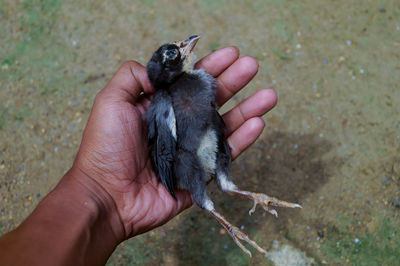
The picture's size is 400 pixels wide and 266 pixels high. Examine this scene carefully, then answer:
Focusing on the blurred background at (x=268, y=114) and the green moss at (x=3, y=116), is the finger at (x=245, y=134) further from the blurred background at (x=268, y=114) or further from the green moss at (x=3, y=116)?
the green moss at (x=3, y=116)

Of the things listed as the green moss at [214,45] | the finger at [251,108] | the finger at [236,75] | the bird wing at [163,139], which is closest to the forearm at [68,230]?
the bird wing at [163,139]

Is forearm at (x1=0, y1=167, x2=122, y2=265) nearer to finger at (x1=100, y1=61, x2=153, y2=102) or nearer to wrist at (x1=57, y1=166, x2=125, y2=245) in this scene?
wrist at (x1=57, y1=166, x2=125, y2=245)

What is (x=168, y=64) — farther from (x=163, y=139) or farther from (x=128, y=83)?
(x=163, y=139)

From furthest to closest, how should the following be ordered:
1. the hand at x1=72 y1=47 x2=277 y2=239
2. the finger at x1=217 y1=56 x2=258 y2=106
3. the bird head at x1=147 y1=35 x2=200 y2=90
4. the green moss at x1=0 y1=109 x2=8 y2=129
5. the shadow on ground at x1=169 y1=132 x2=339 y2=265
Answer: the green moss at x1=0 y1=109 x2=8 y2=129, the shadow on ground at x1=169 y1=132 x2=339 y2=265, the finger at x1=217 y1=56 x2=258 y2=106, the bird head at x1=147 y1=35 x2=200 y2=90, the hand at x1=72 y1=47 x2=277 y2=239

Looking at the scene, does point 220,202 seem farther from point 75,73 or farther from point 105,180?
point 75,73

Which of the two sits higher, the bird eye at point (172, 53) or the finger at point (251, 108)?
the bird eye at point (172, 53)

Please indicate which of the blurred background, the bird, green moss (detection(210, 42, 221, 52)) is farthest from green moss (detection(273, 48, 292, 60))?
the bird

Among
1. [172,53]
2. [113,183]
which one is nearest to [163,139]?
[113,183]
